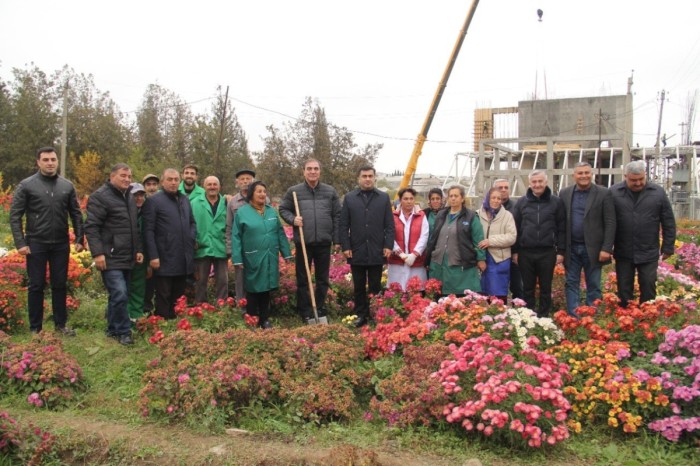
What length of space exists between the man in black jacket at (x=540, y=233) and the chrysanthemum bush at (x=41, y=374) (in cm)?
484

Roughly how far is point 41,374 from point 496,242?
15.7 feet

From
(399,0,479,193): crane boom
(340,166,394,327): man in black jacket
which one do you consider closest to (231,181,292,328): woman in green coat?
(340,166,394,327): man in black jacket


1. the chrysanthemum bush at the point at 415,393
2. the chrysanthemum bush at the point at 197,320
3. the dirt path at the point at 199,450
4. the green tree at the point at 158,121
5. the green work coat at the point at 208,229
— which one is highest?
the green tree at the point at 158,121

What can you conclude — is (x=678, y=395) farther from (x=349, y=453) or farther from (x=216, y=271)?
(x=216, y=271)

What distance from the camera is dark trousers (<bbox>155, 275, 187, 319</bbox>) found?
21.5ft

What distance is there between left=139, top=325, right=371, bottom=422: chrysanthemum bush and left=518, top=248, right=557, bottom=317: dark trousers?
253 centimetres

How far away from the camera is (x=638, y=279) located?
625 cm

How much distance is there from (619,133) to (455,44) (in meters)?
15.1

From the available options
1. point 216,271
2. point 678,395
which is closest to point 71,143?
point 216,271

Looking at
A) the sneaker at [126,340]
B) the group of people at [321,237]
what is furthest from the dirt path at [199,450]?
the group of people at [321,237]

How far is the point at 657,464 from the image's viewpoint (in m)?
3.62

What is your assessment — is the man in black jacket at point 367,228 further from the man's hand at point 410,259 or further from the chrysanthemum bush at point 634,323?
the chrysanthemum bush at point 634,323

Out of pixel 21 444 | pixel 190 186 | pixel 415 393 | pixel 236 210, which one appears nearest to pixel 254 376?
pixel 415 393

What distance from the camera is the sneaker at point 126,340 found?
5.98m
